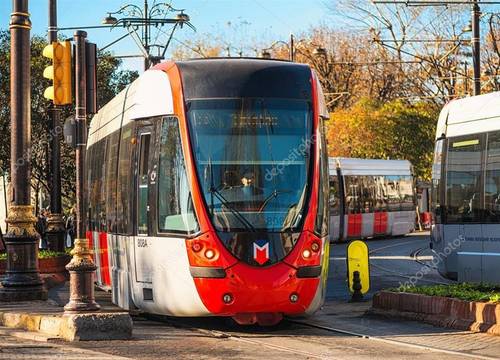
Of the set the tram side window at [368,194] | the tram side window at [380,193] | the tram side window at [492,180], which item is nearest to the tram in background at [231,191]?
the tram side window at [492,180]

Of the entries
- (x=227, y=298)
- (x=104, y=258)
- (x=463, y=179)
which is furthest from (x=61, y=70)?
(x=463, y=179)

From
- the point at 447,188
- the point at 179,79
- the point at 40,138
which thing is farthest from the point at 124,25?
the point at 179,79

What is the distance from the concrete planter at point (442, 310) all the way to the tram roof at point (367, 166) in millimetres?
22211

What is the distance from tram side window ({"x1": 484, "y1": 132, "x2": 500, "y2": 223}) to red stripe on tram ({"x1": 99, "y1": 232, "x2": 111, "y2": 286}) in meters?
6.33

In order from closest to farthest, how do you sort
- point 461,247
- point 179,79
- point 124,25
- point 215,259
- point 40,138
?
point 215,259 < point 179,79 < point 461,247 < point 124,25 < point 40,138

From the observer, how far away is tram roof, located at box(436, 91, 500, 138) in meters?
17.7

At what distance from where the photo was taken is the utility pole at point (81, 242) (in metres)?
12.7

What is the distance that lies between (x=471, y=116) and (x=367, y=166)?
2084 cm

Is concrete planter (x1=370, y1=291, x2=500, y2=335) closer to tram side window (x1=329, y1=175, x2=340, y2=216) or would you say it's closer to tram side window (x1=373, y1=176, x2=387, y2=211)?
tram side window (x1=329, y1=175, x2=340, y2=216)

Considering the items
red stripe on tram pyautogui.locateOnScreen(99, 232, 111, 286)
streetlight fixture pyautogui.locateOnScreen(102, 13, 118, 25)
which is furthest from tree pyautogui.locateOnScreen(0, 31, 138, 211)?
red stripe on tram pyautogui.locateOnScreen(99, 232, 111, 286)

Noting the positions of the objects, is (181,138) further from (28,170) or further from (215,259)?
(28,170)

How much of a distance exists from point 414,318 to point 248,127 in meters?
3.76

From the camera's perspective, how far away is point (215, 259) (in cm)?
1257

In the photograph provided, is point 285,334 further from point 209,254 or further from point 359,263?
point 359,263
